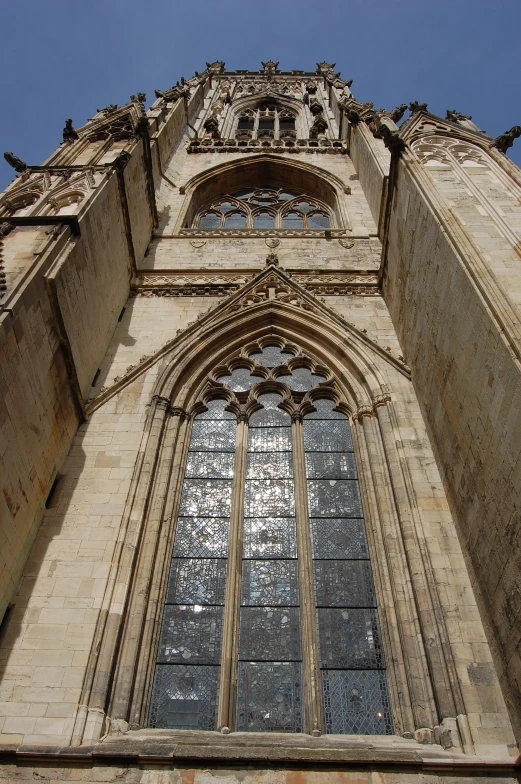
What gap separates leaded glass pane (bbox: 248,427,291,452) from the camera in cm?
811

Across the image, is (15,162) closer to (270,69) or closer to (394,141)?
(394,141)

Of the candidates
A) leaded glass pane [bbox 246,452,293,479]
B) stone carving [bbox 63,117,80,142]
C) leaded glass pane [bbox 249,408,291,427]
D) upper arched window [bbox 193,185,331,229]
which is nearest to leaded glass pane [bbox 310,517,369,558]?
leaded glass pane [bbox 246,452,293,479]

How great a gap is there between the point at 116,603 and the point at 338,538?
2.42 meters

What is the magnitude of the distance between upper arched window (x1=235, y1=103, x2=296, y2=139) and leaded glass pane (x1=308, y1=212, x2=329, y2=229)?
291 inches

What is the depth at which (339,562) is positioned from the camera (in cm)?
673

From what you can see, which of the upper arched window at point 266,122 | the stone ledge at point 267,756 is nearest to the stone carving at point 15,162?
the stone ledge at point 267,756

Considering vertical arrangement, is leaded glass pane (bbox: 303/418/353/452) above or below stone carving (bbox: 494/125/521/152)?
below

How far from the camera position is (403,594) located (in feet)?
19.9

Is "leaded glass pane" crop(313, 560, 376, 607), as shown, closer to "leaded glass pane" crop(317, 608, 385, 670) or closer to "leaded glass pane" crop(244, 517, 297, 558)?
"leaded glass pane" crop(317, 608, 385, 670)

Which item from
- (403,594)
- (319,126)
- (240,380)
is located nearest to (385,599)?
(403,594)

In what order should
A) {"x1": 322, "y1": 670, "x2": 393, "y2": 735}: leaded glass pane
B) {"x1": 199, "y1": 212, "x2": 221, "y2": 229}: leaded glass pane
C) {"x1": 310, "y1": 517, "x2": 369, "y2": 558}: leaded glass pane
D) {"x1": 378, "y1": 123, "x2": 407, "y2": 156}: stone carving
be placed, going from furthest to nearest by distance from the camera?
{"x1": 199, "y1": 212, "x2": 221, "y2": 229}: leaded glass pane → {"x1": 378, "y1": 123, "x2": 407, "y2": 156}: stone carving → {"x1": 310, "y1": 517, "x2": 369, "y2": 558}: leaded glass pane → {"x1": 322, "y1": 670, "x2": 393, "y2": 735}: leaded glass pane

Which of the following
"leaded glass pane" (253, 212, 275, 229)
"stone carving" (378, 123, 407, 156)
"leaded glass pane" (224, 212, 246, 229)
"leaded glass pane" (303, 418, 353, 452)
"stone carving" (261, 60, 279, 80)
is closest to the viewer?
"leaded glass pane" (303, 418, 353, 452)

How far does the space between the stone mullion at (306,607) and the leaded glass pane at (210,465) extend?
0.80 metres

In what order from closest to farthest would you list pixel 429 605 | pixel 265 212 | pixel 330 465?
pixel 429 605 → pixel 330 465 → pixel 265 212
